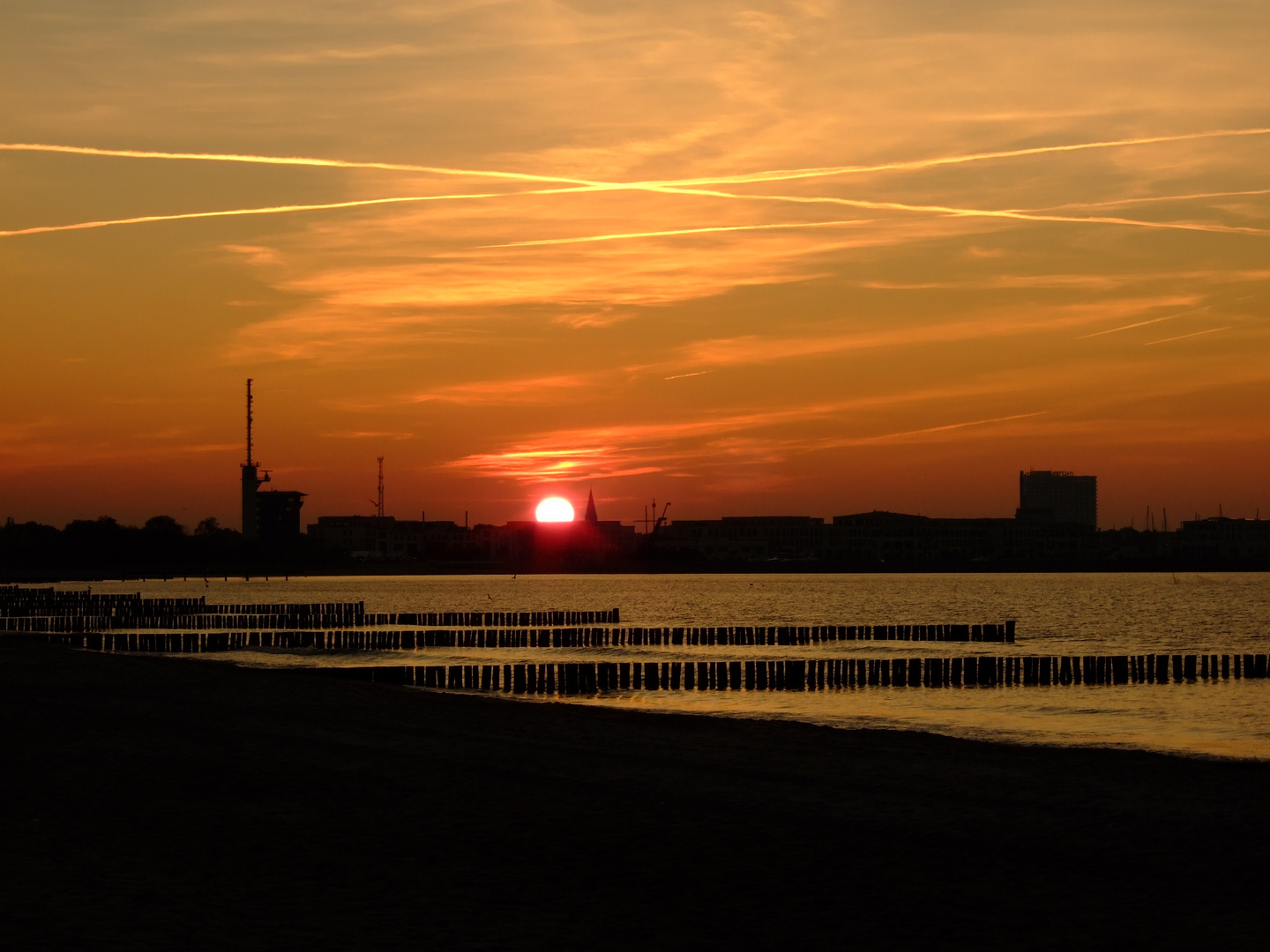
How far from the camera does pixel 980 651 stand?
2709 inches

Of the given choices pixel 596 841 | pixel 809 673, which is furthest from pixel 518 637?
pixel 596 841

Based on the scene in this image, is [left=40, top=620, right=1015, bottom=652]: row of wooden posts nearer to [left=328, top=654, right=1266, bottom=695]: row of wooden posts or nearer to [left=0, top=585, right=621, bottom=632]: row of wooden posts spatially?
[left=0, top=585, right=621, bottom=632]: row of wooden posts

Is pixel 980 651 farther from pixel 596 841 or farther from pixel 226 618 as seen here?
pixel 596 841

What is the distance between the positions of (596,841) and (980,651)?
56877mm

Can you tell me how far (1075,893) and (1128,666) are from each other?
41.2 metres

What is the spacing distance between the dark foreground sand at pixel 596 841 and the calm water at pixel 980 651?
12.0 metres

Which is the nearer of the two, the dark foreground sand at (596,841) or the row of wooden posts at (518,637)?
the dark foreground sand at (596,841)

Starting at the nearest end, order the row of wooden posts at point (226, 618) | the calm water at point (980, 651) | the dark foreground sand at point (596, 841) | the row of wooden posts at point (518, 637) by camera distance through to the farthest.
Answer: the dark foreground sand at point (596, 841) < the calm water at point (980, 651) < the row of wooden posts at point (518, 637) < the row of wooden posts at point (226, 618)

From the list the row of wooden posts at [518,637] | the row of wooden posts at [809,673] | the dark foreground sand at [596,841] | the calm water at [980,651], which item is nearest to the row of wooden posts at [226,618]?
the row of wooden posts at [518,637]

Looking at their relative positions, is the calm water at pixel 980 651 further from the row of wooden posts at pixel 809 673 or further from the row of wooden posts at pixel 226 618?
the row of wooden posts at pixel 226 618

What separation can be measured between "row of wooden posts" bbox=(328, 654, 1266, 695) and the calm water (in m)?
1.41

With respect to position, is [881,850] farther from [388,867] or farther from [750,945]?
[388,867]

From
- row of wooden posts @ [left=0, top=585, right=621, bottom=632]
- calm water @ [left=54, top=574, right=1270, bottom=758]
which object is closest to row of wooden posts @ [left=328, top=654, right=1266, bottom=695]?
calm water @ [left=54, top=574, right=1270, bottom=758]

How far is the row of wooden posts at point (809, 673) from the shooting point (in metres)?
44.6
